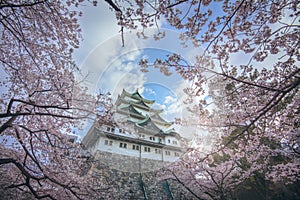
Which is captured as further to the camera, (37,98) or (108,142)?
(108,142)

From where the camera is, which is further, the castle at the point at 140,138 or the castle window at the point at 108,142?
the castle window at the point at 108,142

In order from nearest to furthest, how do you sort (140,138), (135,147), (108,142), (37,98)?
(37,98) → (108,142) → (135,147) → (140,138)

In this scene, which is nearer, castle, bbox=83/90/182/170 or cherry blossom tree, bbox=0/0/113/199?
cherry blossom tree, bbox=0/0/113/199

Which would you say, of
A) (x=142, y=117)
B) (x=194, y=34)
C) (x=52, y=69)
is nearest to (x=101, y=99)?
(x=52, y=69)

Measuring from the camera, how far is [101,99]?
4613 mm

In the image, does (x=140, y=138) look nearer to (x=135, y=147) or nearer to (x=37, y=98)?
(x=135, y=147)

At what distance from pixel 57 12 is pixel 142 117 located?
30.7ft

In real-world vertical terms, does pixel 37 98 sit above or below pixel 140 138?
below

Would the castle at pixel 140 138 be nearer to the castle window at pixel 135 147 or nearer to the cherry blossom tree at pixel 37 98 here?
the castle window at pixel 135 147

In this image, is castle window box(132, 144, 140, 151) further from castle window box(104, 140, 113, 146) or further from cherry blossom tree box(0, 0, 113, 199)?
cherry blossom tree box(0, 0, 113, 199)

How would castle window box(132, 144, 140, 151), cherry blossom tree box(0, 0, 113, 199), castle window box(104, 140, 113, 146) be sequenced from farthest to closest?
1. castle window box(132, 144, 140, 151)
2. castle window box(104, 140, 113, 146)
3. cherry blossom tree box(0, 0, 113, 199)

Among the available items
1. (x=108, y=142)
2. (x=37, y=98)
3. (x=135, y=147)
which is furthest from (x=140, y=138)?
(x=37, y=98)


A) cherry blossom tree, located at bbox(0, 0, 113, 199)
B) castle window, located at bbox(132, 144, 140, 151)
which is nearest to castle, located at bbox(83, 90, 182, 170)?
castle window, located at bbox(132, 144, 140, 151)

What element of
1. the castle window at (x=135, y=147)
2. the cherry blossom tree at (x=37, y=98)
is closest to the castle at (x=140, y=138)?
the castle window at (x=135, y=147)
